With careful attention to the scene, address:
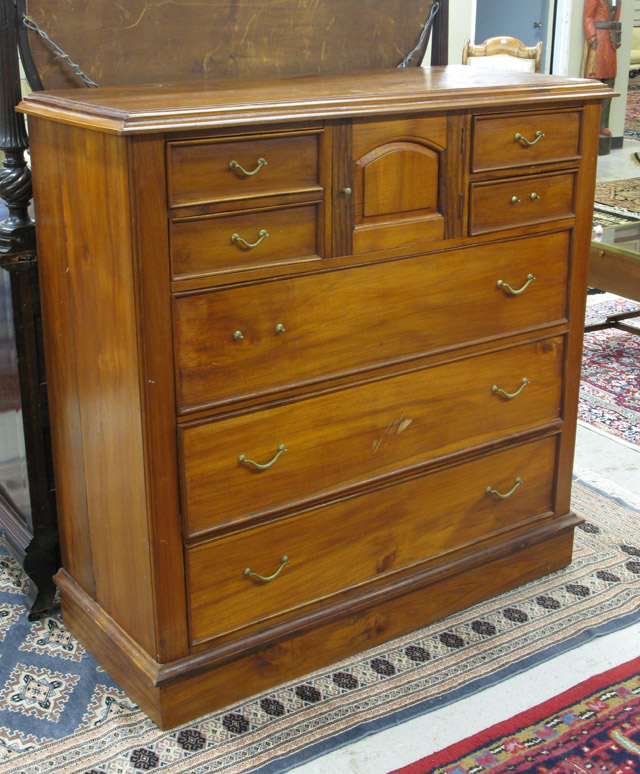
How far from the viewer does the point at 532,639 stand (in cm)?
242

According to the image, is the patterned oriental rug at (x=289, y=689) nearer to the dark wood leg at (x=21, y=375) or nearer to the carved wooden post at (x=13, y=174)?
the dark wood leg at (x=21, y=375)

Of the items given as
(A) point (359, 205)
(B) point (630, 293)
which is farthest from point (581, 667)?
(B) point (630, 293)

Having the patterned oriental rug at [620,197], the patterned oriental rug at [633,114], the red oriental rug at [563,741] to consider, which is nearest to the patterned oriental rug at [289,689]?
the red oriental rug at [563,741]

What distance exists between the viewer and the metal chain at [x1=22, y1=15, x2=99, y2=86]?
2.10m

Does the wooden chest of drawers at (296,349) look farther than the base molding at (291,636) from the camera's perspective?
No

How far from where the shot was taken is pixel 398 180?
2.07 m

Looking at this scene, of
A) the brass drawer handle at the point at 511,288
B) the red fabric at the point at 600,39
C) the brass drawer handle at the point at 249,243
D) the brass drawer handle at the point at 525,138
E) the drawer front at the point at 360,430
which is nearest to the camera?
the brass drawer handle at the point at 249,243

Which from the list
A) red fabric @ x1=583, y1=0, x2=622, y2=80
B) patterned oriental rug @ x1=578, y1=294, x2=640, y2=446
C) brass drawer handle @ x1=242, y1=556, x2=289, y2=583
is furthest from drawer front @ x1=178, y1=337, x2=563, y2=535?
red fabric @ x1=583, y1=0, x2=622, y2=80

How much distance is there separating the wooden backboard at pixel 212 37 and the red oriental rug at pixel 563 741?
1.67 metres

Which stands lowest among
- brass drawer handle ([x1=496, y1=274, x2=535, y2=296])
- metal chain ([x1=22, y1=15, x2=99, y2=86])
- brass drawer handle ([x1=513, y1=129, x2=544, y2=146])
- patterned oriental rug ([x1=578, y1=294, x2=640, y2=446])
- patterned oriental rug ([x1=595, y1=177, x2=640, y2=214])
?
patterned oriental rug ([x1=578, y1=294, x2=640, y2=446])

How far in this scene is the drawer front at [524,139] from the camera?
2170 mm

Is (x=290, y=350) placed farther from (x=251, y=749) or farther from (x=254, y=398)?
(x=251, y=749)

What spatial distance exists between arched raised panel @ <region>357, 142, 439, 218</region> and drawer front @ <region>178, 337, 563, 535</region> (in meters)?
0.39

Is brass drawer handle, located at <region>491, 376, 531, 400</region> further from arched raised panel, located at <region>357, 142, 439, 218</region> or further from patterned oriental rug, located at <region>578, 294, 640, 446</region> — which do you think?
patterned oriental rug, located at <region>578, 294, 640, 446</region>
